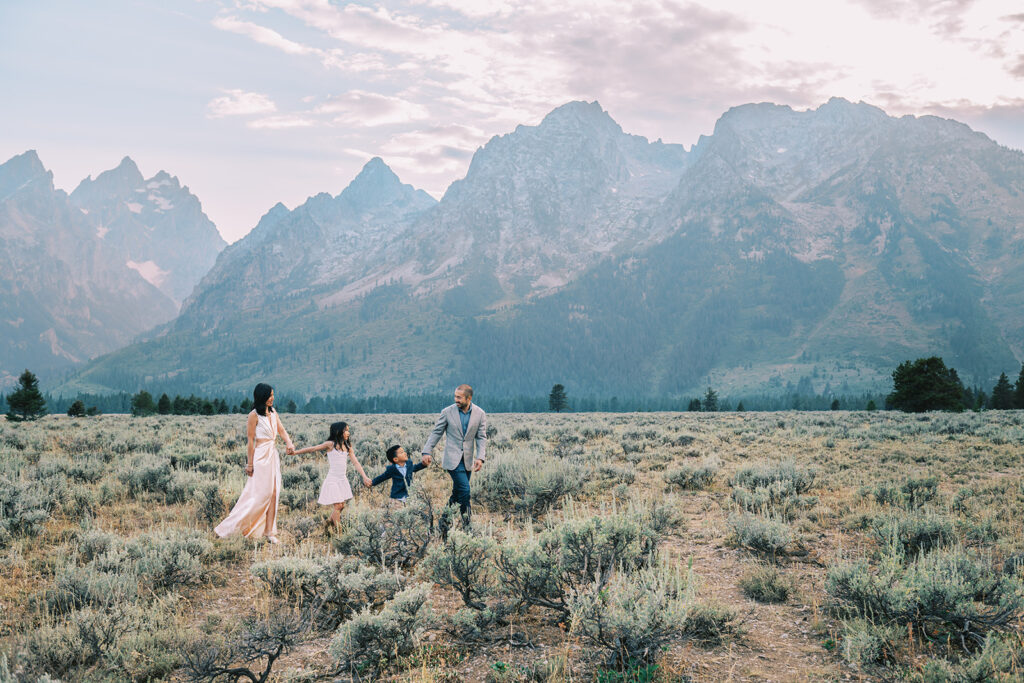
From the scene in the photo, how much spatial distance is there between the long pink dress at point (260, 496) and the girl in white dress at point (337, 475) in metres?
0.57

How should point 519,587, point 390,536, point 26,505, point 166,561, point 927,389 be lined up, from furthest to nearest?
point 927,389, point 26,505, point 390,536, point 166,561, point 519,587

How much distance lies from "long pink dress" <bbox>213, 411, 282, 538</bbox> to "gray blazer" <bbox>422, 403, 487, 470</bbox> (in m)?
2.64

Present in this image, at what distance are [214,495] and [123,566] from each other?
3.61 m

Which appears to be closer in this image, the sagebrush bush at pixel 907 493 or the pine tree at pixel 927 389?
the sagebrush bush at pixel 907 493

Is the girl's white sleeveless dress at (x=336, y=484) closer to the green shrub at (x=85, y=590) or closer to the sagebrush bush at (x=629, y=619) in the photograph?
the green shrub at (x=85, y=590)

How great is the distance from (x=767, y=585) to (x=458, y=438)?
5052 mm

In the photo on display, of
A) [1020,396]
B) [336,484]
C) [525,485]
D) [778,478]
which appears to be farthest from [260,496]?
[1020,396]

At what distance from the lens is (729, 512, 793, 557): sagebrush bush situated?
8.70 meters

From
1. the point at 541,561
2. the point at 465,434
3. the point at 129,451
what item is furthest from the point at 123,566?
the point at 129,451

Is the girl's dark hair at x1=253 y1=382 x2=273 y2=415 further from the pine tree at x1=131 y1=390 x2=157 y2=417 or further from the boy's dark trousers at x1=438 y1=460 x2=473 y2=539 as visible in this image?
the pine tree at x1=131 y1=390 x2=157 y2=417

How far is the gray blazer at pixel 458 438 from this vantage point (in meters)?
9.30

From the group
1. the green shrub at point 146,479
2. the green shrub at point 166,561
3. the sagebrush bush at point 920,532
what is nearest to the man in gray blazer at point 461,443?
the green shrub at point 166,561

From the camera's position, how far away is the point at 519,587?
20.7ft

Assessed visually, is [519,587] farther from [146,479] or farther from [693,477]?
[146,479]
